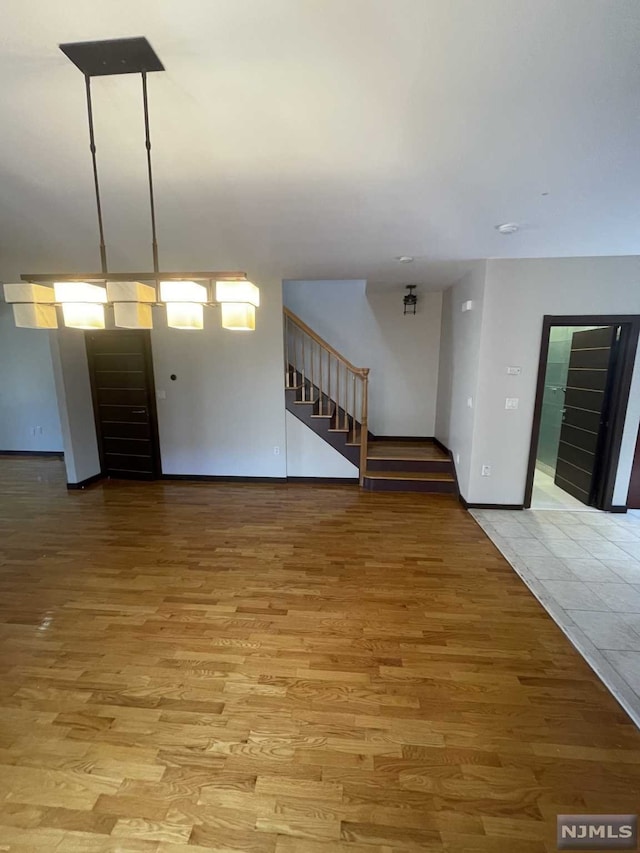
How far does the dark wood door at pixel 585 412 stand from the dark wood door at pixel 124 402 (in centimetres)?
557

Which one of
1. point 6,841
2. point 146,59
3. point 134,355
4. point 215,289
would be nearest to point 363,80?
point 146,59

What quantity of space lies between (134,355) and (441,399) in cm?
456

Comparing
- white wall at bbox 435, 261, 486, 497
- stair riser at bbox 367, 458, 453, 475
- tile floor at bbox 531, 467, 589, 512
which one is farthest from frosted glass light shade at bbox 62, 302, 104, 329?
tile floor at bbox 531, 467, 589, 512

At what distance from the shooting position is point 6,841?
122 cm

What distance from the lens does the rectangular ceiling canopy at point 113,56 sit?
1.26 meters

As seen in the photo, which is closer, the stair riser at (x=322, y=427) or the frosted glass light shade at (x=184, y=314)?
the frosted glass light shade at (x=184, y=314)

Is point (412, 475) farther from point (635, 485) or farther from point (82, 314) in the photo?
point (82, 314)

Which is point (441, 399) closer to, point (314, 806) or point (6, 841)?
point (314, 806)

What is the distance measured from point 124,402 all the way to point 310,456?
2731 mm

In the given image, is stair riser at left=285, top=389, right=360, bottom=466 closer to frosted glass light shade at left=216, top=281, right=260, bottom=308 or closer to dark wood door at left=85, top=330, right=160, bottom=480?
dark wood door at left=85, top=330, right=160, bottom=480

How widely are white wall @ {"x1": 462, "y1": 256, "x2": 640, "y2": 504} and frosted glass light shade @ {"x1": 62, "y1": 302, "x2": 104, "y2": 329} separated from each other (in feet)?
11.5

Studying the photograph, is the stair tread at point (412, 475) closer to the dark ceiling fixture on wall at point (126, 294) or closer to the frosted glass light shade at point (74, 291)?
the dark ceiling fixture on wall at point (126, 294)

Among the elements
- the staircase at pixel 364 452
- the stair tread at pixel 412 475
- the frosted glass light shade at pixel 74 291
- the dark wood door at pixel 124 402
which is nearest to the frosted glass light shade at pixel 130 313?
the frosted glass light shade at pixel 74 291

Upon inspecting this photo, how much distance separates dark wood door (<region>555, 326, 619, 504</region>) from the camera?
389 centimetres
